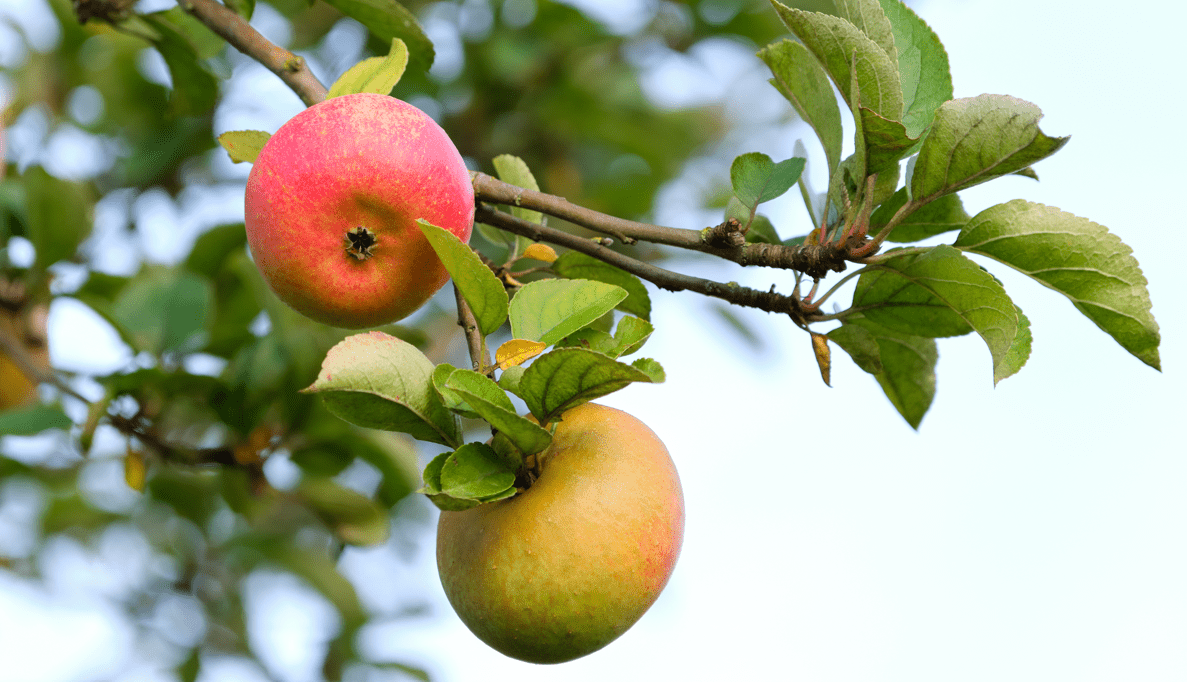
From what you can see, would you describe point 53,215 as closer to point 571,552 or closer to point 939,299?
point 571,552

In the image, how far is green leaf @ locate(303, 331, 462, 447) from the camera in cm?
67

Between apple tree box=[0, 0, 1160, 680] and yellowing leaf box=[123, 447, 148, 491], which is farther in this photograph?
yellowing leaf box=[123, 447, 148, 491]

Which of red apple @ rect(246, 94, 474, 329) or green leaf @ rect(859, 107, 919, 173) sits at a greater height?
green leaf @ rect(859, 107, 919, 173)

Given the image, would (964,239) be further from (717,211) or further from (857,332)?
(717,211)

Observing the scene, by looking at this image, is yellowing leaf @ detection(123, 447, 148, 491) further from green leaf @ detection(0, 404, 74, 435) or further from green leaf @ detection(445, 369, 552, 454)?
green leaf @ detection(445, 369, 552, 454)

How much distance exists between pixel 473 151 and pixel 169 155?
68 centimetres

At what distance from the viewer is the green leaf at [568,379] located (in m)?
0.66

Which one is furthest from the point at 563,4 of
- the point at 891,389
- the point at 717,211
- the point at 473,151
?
the point at 891,389

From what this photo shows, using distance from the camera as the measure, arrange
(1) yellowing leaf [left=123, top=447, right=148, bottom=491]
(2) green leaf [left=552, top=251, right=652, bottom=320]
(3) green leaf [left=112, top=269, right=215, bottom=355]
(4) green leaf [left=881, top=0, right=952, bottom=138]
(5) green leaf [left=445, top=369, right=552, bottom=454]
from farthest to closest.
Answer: (3) green leaf [left=112, top=269, right=215, bottom=355] < (1) yellowing leaf [left=123, top=447, right=148, bottom=491] < (2) green leaf [left=552, top=251, right=652, bottom=320] < (4) green leaf [left=881, top=0, right=952, bottom=138] < (5) green leaf [left=445, top=369, right=552, bottom=454]

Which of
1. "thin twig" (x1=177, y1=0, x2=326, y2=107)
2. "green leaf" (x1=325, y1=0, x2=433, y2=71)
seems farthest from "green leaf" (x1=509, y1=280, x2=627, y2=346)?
"green leaf" (x1=325, y1=0, x2=433, y2=71)

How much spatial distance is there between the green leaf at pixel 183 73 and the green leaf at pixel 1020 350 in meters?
1.21

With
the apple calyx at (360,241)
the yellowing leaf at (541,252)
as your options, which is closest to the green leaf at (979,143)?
the yellowing leaf at (541,252)

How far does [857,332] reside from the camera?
898mm

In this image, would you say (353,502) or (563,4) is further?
(563,4)
